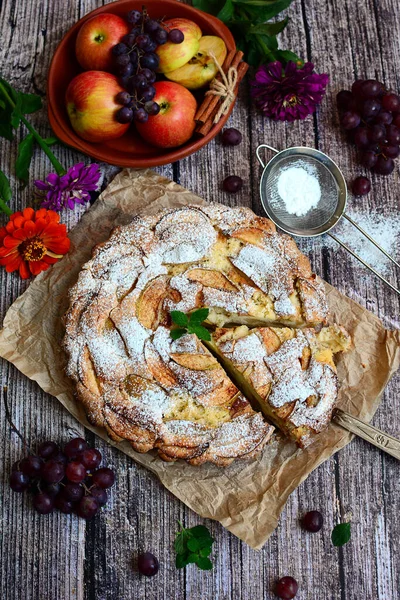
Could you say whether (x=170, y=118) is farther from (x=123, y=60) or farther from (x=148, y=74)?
(x=123, y=60)

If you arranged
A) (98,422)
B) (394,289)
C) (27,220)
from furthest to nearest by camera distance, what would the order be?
(394,289) < (27,220) < (98,422)

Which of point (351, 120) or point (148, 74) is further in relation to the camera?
point (351, 120)

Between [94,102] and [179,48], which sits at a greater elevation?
[179,48]

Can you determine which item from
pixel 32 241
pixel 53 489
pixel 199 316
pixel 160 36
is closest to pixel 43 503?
pixel 53 489

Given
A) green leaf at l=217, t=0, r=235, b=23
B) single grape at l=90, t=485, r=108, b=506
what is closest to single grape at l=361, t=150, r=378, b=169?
green leaf at l=217, t=0, r=235, b=23

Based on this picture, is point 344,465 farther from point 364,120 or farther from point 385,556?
point 364,120

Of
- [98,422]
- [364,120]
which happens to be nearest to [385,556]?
[98,422]

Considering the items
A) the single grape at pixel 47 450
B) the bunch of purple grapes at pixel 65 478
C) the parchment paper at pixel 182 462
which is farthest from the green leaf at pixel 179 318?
the single grape at pixel 47 450
